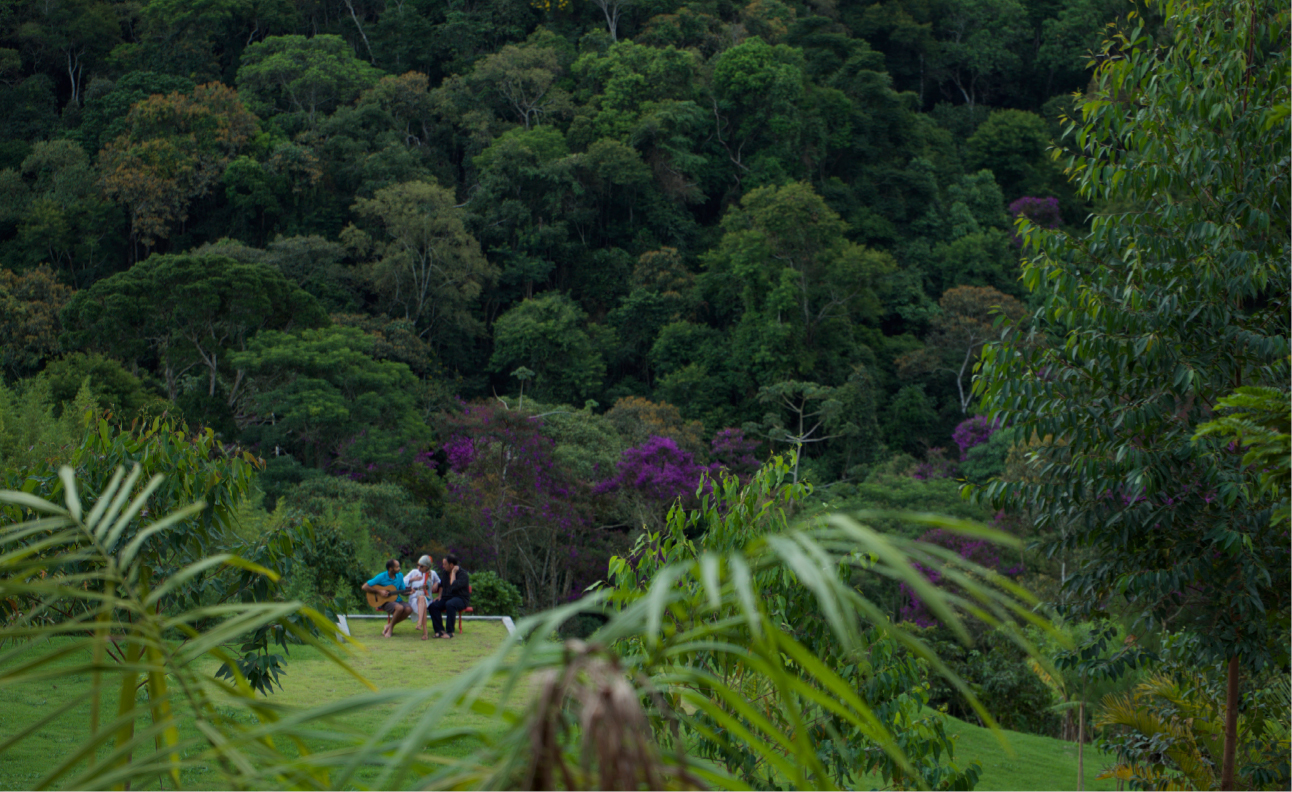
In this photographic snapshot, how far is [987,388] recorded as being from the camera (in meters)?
3.82

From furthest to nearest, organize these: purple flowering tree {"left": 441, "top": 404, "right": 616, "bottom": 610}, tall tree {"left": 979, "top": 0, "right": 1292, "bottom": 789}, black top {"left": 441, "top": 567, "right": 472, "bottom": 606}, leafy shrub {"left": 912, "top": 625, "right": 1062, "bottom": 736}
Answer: purple flowering tree {"left": 441, "top": 404, "right": 616, "bottom": 610} < leafy shrub {"left": 912, "top": 625, "right": 1062, "bottom": 736} < black top {"left": 441, "top": 567, "right": 472, "bottom": 606} < tall tree {"left": 979, "top": 0, "right": 1292, "bottom": 789}

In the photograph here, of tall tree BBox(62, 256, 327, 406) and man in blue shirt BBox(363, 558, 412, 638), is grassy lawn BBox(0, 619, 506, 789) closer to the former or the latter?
man in blue shirt BBox(363, 558, 412, 638)

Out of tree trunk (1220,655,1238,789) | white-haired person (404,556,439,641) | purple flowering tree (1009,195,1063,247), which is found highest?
tree trunk (1220,655,1238,789)

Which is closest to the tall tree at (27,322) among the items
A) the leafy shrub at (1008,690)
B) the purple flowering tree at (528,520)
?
the purple flowering tree at (528,520)

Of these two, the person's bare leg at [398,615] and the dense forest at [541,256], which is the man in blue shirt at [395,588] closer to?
the person's bare leg at [398,615]

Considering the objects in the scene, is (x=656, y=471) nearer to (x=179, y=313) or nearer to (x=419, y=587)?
(x=419, y=587)

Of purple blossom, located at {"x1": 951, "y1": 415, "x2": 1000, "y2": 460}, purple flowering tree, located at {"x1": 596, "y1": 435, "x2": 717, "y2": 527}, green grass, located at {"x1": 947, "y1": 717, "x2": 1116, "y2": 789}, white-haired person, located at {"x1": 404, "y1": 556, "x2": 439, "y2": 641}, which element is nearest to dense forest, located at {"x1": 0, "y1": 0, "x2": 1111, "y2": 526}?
purple flowering tree, located at {"x1": 596, "y1": 435, "x2": 717, "y2": 527}

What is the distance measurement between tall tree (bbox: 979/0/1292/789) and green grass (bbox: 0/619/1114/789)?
71.1 inches

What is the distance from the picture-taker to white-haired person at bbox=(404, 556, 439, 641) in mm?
7441

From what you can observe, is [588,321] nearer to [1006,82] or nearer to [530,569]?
[530,569]

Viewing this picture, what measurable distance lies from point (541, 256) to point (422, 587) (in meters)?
15.6

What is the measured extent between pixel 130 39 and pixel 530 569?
18.0 metres

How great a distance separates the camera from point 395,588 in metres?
8.09

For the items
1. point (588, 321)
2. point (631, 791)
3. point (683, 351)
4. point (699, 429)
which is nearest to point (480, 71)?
point (588, 321)
